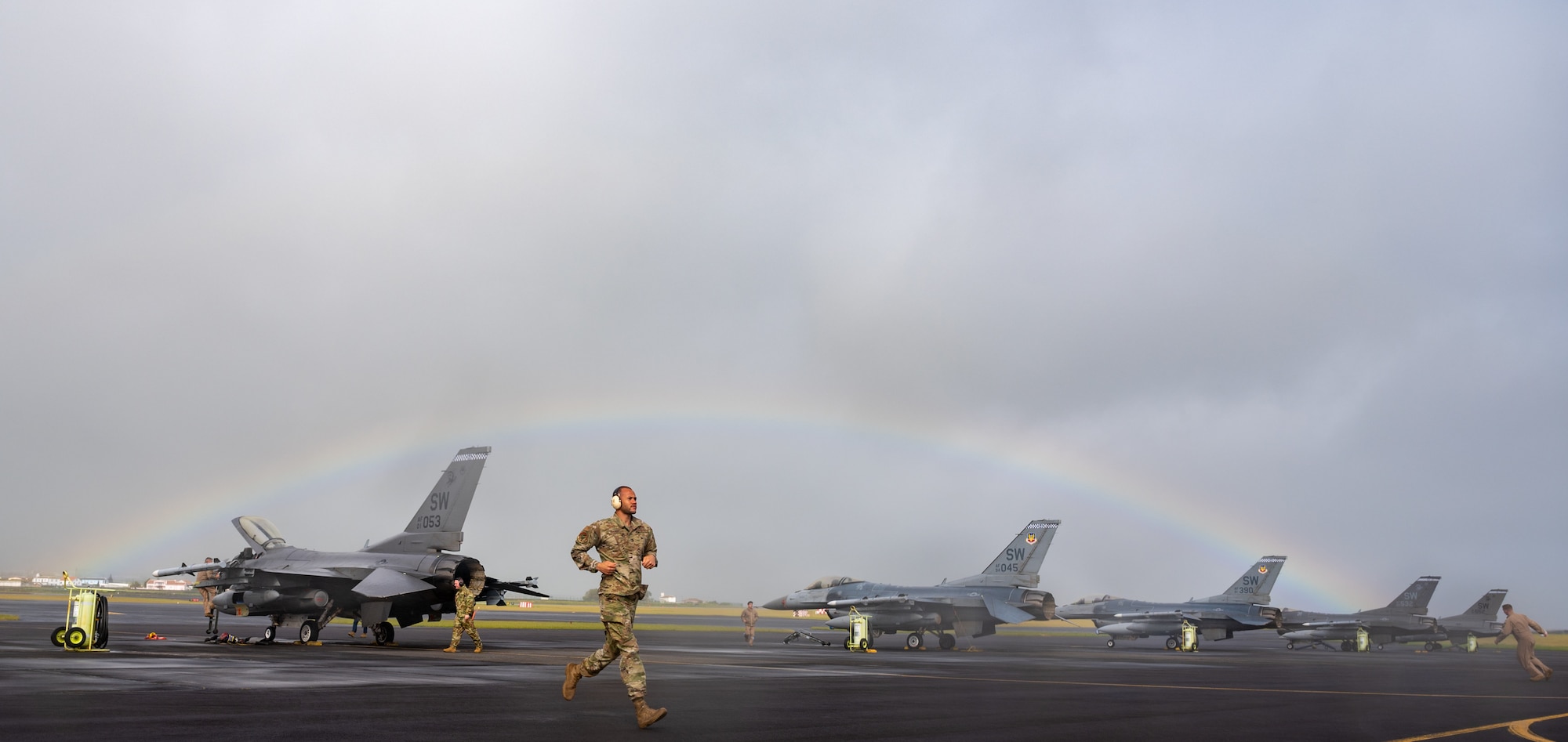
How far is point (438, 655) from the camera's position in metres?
22.7

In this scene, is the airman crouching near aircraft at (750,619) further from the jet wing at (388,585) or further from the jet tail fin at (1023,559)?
the jet wing at (388,585)

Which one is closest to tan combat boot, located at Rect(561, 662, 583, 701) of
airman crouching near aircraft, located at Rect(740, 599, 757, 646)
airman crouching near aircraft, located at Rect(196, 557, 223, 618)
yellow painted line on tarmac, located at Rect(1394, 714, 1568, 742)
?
yellow painted line on tarmac, located at Rect(1394, 714, 1568, 742)

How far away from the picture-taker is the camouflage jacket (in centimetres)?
1032

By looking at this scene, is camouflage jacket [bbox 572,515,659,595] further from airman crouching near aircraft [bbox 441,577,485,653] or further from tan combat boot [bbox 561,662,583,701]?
airman crouching near aircraft [bbox 441,577,485,653]

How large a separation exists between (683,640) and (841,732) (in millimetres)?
29302

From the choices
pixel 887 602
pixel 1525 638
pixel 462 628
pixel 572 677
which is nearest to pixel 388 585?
pixel 462 628

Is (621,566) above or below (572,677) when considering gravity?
above

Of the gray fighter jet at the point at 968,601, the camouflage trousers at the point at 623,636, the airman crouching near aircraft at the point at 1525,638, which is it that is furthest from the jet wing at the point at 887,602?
the camouflage trousers at the point at 623,636

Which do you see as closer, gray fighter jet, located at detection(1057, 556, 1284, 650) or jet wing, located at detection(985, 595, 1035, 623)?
jet wing, located at detection(985, 595, 1035, 623)

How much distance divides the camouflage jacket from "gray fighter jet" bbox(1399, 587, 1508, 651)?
5687 centimetres

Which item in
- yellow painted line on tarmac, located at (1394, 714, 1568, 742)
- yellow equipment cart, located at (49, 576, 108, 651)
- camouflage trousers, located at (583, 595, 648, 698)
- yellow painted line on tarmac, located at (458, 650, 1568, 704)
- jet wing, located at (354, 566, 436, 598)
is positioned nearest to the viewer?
camouflage trousers, located at (583, 595, 648, 698)

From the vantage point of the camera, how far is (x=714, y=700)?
13023 mm

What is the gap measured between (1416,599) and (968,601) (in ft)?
100

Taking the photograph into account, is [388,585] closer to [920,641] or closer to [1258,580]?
[920,641]
